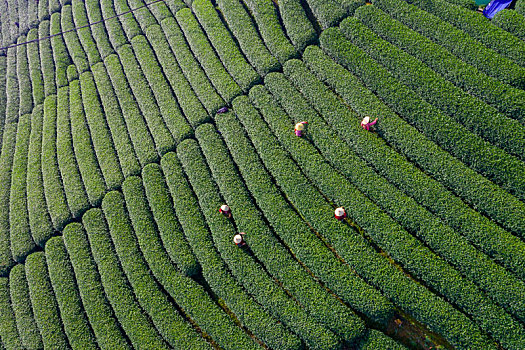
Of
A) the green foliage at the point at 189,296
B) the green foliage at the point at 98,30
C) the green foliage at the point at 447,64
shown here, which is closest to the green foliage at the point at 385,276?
the green foliage at the point at 189,296

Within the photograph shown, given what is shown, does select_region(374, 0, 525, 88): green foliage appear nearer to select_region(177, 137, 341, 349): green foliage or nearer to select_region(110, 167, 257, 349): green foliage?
select_region(177, 137, 341, 349): green foliage

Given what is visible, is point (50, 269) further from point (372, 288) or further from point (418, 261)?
point (418, 261)

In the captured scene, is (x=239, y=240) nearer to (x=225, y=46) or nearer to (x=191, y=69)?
(x=191, y=69)

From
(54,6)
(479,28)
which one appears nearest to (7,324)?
(54,6)

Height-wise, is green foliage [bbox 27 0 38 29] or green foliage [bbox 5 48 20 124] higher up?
green foliage [bbox 27 0 38 29]

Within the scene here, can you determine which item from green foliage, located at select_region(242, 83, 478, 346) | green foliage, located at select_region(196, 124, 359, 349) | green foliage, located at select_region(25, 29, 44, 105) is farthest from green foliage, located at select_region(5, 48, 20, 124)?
green foliage, located at select_region(242, 83, 478, 346)

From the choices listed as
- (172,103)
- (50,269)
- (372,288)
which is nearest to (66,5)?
(172,103)
